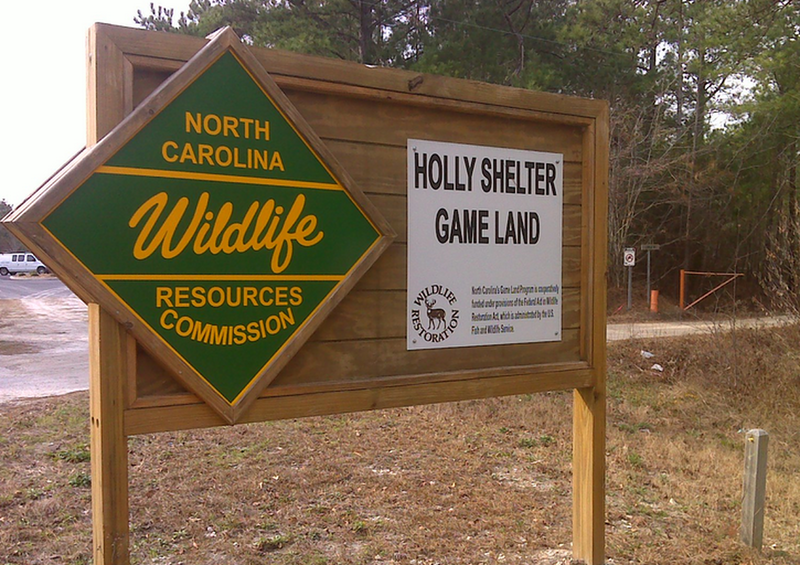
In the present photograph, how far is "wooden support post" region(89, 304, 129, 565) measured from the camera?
7.41 ft

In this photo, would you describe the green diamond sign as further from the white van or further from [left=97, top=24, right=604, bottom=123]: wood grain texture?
the white van

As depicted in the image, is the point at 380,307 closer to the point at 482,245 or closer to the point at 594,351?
the point at 482,245

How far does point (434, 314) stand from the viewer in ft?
9.87

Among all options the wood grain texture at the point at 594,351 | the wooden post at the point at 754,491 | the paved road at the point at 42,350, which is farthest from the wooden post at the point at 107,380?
the paved road at the point at 42,350

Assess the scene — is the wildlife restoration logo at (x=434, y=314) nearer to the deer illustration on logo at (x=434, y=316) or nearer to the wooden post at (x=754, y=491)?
the deer illustration on logo at (x=434, y=316)

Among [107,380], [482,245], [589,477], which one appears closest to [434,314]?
[482,245]

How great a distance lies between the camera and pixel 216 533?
393 centimetres

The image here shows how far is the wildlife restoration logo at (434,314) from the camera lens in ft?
9.73

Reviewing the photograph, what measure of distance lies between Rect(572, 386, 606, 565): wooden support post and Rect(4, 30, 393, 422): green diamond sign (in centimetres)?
155

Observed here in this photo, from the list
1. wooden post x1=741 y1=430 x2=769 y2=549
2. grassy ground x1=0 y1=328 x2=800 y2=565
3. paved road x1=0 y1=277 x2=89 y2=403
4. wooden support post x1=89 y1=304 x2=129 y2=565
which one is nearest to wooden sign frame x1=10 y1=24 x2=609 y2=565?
wooden support post x1=89 y1=304 x2=129 y2=565

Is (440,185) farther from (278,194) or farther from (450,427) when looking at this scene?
(450,427)

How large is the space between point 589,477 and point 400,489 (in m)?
1.72

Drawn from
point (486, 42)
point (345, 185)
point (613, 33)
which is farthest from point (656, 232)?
point (345, 185)

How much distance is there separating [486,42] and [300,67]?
15717 millimetres
